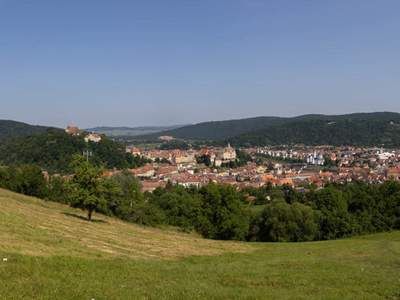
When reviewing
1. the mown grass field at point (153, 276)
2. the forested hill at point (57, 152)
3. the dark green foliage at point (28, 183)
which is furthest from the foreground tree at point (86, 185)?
the forested hill at point (57, 152)

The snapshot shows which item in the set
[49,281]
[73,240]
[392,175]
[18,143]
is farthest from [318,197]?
[18,143]

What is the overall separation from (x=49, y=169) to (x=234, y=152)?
11934 cm

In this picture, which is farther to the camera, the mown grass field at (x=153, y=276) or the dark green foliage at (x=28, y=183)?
the dark green foliage at (x=28, y=183)

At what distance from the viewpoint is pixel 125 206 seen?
44188mm

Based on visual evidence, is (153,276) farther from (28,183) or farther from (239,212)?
(28,183)

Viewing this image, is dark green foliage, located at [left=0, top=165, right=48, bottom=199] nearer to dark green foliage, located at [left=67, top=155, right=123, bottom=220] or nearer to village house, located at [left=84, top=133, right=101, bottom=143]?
dark green foliage, located at [left=67, top=155, right=123, bottom=220]

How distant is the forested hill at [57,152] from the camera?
111500mm

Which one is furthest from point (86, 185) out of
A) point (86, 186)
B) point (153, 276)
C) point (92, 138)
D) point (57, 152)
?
point (92, 138)

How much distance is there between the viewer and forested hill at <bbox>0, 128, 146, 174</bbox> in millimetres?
111500

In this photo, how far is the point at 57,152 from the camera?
116812mm

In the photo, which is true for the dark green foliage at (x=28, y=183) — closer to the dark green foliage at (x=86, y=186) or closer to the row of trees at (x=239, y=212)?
the row of trees at (x=239, y=212)

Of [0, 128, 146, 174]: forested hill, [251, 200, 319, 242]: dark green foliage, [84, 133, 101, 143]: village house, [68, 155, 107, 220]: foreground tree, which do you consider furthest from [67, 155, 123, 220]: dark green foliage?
[84, 133, 101, 143]: village house

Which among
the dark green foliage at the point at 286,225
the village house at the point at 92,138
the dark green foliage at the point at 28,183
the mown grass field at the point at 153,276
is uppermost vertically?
the village house at the point at 92,138

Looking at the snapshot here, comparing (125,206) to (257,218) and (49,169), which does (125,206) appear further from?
(49,169)
